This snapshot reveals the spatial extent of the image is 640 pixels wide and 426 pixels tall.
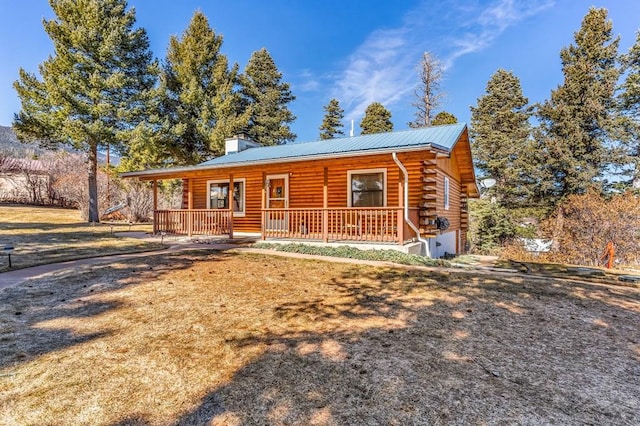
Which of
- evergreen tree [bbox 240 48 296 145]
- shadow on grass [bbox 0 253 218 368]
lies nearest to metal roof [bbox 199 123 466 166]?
shadow on grass [bbox 0 253 218 368]

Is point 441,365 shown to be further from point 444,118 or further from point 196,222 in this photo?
point 444,118

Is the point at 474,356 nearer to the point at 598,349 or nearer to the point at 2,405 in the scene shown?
the point at 598,349

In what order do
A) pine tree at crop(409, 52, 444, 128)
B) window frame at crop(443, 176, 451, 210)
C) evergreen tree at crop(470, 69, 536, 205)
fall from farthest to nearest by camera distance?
pine tree at crop(409, 52, 444, 128)
evergreen tree at crop(470, 69, 536, 205)
window frame at crop(443, 176, 451, 210)

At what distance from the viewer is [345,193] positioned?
11.8m

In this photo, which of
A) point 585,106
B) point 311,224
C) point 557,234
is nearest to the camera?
point 311,224

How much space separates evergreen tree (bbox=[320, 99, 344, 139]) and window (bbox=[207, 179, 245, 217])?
66.5ft

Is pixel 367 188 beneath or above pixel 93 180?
beneath

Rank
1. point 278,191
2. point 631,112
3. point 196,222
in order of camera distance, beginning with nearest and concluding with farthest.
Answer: point 196,222
point 278,191
point 631,112

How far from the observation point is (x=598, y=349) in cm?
349

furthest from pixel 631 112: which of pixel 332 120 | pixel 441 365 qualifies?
pixel 441 365

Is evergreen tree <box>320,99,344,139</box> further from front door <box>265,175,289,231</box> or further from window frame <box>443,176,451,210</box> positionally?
window frame <box>443,176,451,210</box>

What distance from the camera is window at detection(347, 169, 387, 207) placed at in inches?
440

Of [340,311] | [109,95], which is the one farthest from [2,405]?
[109,95]

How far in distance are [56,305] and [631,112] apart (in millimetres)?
28281
